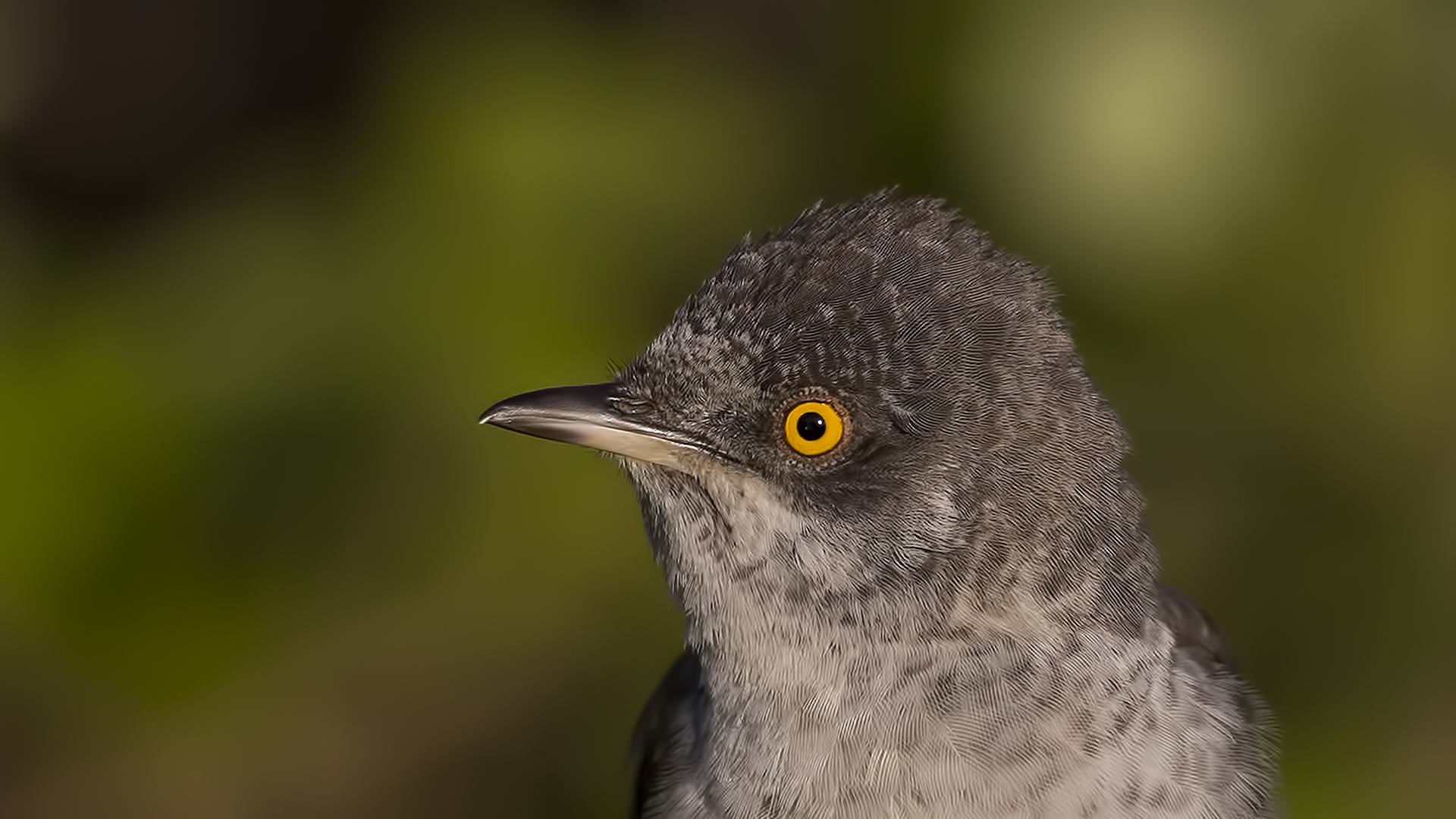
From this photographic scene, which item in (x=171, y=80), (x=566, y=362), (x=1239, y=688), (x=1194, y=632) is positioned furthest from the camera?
(x=171, y=80)

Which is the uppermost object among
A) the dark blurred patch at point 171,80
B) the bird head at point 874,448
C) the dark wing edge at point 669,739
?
the dark blurred patch at point 171,80

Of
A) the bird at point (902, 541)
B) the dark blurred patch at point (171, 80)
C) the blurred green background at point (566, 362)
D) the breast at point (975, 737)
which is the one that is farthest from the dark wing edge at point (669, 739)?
the dark blurred patch at point (171, 80)

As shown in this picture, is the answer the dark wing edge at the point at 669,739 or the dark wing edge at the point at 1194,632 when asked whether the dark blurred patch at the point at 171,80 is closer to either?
the dark wing edge at the point at 669,739

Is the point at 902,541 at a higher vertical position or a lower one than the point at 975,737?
higher

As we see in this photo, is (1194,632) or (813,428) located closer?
(813,428)

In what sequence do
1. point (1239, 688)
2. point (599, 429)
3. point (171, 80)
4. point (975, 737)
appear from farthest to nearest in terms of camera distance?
point (171, 80), point (1239, 688), point (599, 429), point (975, 737)

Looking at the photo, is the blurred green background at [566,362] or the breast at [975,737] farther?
the blurred green background at [566,362]

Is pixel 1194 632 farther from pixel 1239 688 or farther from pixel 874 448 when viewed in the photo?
pixel 874 448

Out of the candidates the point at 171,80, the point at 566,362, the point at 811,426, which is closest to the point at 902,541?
the point at 811,426
